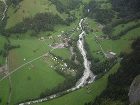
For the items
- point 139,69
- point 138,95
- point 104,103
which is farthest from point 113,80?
point 138,95

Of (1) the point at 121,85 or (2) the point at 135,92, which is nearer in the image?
(2) the point at 135,92

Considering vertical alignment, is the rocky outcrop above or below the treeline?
above

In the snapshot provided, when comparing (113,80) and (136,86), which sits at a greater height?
(136,86)

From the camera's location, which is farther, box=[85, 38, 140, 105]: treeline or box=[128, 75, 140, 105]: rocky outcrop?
box=[85, 38, 140, 105]: treeline

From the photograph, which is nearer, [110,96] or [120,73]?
[110,96]

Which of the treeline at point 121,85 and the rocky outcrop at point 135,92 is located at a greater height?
the rocky outcrop at point 135,92

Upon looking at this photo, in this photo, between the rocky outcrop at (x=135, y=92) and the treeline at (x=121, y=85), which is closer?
the rocky outcrop at (x=135, y=92)

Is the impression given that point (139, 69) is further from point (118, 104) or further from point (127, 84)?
point (118, 104)

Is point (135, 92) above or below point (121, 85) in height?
above
